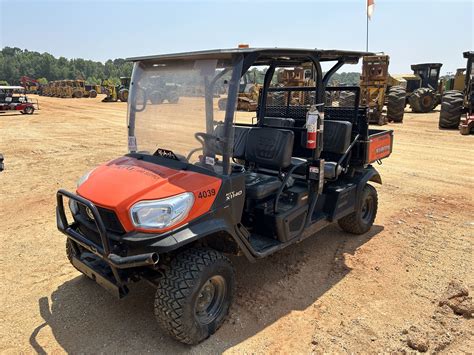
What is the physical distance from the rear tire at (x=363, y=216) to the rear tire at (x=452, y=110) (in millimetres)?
10267

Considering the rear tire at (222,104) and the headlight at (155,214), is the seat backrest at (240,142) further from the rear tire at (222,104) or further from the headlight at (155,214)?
the headlight at (155,214)

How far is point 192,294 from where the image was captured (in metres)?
2.64

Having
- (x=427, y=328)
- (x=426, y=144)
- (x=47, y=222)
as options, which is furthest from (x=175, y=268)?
(x=426, y=144)

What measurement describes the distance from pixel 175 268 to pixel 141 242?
0.33 metres

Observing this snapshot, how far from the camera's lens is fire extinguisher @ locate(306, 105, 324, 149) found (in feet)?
10.8

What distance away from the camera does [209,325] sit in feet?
9.43

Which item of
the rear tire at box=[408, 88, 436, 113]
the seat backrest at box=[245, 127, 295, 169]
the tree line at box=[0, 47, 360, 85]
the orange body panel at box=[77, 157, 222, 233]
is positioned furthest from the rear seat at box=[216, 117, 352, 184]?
the tree line at box=[0, 47, 360, 85]

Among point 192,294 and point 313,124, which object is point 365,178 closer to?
point 313,124

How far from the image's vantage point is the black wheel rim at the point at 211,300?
2877 millimetres

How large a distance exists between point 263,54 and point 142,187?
1.35m

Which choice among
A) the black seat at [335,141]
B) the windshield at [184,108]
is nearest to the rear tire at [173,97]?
the windshield at [184,108]

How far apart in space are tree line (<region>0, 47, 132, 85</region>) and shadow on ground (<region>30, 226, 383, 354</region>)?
272ft

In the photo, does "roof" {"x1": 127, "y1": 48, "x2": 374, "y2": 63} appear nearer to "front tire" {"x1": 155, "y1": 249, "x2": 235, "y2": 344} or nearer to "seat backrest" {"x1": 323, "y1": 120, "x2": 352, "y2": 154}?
"seat backrest" {"x1": 323, "y1": 120, "x2": 352, "y2": 154}

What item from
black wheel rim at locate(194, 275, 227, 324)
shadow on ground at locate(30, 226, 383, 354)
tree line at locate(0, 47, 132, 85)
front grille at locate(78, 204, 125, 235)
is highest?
tree line at locate(0, 47, 132, 85)
